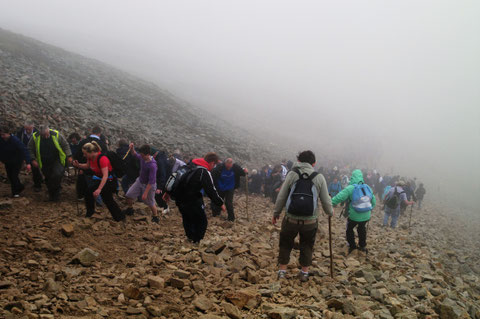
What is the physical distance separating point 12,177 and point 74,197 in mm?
1757

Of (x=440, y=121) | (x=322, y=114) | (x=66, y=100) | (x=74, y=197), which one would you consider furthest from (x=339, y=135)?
(x=440, y=121)

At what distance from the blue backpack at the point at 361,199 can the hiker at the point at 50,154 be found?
8292 millimetres

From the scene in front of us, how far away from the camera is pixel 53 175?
8.01 m

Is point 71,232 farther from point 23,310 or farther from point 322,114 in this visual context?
point 322,114

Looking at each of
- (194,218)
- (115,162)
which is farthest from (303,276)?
(115,162)

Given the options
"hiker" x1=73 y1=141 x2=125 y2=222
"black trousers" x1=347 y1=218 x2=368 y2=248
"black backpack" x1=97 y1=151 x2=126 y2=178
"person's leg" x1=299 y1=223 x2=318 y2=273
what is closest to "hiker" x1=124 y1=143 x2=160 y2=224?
"black backpack" x1=97 y1=151 x2=126 y2=178

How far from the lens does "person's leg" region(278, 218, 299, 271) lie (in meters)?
5.36

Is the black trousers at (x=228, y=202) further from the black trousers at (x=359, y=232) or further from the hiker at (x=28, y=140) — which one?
the hiker at (x=28, y=140)

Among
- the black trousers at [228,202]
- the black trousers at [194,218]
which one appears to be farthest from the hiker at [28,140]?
the black trousers at [194,218]

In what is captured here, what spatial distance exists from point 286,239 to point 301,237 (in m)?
0.31

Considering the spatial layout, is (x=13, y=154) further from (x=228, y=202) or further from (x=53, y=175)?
(x=228, y=202)

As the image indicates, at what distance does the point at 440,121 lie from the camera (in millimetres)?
147500

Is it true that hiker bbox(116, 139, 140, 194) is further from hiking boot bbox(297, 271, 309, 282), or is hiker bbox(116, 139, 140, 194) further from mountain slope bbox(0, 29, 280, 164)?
hiking boot bbox(297, 271, 309, 282)

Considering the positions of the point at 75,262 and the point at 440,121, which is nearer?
the point at 75,262
